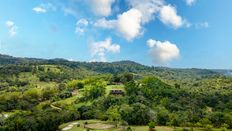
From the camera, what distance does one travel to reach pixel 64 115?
94188 millimetres

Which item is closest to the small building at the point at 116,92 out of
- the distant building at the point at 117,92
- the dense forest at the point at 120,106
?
the distant building at the point at 117,92

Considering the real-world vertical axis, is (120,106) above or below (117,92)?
below

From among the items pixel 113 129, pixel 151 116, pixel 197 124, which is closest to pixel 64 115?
pixel 113 129

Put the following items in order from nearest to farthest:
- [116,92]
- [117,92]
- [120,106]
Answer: [120,106] < [117,92] < [116,92]

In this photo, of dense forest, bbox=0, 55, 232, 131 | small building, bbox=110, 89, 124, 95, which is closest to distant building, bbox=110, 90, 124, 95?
small building, bbox=110, 89, 124, 95

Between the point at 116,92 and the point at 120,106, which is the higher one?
the point at 116,92

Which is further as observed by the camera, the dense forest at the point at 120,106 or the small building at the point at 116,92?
the small building at the point at 116,92

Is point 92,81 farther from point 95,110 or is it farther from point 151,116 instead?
point 151,116

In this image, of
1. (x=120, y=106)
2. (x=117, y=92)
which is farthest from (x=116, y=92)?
(x=120, y=106)

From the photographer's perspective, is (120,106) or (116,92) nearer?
(120,106)

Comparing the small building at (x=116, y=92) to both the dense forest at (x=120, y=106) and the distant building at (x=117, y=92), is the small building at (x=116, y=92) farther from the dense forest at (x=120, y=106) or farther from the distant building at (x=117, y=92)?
the dense forest at (x=120, y=106)

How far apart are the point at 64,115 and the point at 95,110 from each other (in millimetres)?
15399

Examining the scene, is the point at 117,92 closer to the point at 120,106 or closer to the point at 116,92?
the point at 116,92

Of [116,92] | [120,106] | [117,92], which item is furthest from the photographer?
[116,92]
